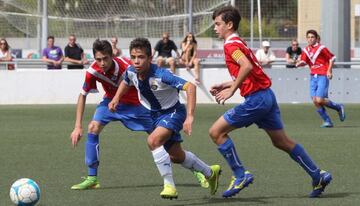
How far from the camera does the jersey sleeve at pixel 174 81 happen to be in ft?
28.7

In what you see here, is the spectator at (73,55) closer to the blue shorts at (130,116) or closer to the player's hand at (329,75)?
the player's hand at (329,75)

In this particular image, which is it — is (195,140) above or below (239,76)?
below

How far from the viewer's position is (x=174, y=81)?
883cm

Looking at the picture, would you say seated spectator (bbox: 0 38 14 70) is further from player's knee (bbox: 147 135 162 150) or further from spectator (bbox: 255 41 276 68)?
player's knee (bbox: 147 135 162 150)

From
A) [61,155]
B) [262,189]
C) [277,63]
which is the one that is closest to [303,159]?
[262,189]

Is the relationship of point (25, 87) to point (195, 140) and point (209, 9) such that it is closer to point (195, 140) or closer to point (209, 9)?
point (209, 9)

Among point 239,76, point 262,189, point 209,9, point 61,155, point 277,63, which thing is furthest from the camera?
point 209,9

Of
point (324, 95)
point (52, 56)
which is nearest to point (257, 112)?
point (324, 95)

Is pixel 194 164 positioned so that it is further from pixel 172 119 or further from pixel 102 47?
pixel 102 47

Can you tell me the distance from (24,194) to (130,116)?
2246mm

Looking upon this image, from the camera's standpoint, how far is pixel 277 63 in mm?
26188

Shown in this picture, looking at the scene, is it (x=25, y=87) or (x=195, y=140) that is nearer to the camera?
(x=195, y=140)

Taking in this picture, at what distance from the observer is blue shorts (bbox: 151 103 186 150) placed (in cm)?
895

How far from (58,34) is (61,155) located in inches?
618
